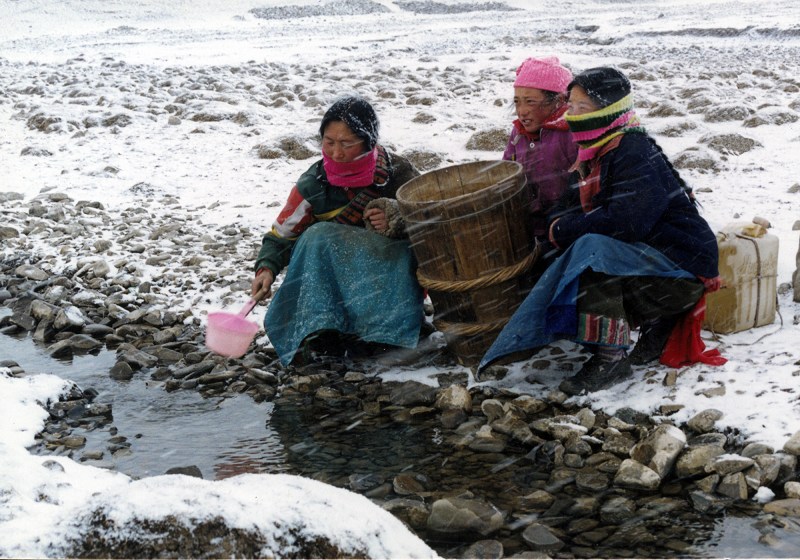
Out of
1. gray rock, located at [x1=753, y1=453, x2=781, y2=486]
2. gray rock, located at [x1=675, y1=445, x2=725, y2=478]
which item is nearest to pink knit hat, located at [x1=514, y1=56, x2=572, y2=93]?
gray rock, located at [x1=675, y1=445, x2=725, y2=478]

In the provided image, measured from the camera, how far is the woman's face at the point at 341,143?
157 inches

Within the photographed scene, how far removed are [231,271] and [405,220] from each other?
6.48 ft

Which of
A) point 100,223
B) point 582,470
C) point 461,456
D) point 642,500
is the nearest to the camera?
point 642,500

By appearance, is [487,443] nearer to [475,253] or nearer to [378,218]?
[475,253]

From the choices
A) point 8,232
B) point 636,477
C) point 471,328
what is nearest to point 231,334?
point 471,328

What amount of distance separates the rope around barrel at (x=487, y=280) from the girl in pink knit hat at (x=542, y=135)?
0.18 m

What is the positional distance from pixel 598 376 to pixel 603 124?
106 cm

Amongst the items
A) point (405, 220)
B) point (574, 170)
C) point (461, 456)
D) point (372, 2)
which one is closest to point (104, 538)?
point (461, 456)

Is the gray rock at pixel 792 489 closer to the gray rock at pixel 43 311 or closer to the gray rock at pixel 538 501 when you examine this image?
the gray rock at pixel 538 501

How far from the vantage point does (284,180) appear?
748 cm

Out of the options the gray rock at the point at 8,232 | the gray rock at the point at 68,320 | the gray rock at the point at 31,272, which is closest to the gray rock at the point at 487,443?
the gray rock at the point at 68,320

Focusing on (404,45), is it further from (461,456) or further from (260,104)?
(461,456)

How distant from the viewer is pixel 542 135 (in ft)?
13.0

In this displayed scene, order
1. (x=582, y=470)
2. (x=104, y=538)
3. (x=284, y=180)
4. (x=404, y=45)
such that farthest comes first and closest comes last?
(x=404, y=45), (x=284, y=180), (x=582, y=470), (x=104, y=538)
